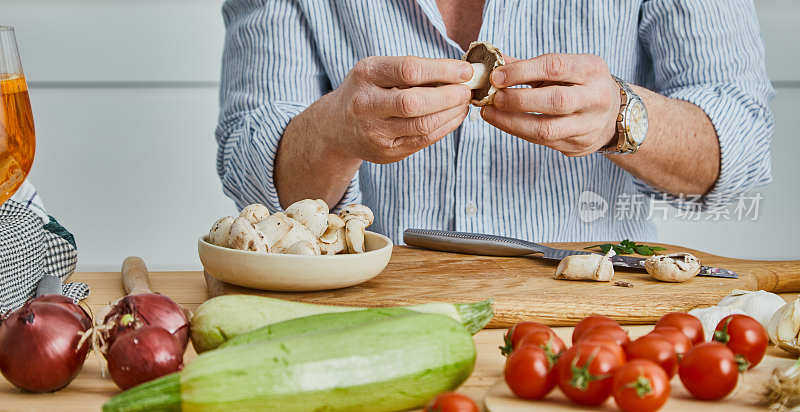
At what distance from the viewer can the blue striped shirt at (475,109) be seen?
1470 mm

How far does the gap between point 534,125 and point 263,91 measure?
659 mm

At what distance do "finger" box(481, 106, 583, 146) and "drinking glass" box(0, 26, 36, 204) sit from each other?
64 cm

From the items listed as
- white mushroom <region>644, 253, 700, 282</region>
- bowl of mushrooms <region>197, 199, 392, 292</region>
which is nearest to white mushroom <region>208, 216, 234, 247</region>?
bowl of mushrooms <region>197, 199, 392, 292</region>

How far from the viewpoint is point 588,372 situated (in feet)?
1.84

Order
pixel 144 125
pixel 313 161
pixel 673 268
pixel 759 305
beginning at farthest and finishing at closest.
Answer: pixel 144 125 < pixel 313 161 < pixel 673 268 < pixel 759 305

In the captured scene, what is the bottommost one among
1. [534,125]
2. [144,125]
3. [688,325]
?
[144,125]

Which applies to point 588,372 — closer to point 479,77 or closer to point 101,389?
point 101,389

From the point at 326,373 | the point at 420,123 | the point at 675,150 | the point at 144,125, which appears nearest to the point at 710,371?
the point at 326,373

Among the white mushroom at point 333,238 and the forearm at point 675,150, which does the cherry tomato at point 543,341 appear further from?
the forearm at point 675,150

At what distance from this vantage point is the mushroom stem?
3.61 feet

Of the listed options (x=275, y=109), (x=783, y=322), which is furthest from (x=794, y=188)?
(x=783, y=322)

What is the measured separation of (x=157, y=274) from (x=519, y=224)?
73 centimetres

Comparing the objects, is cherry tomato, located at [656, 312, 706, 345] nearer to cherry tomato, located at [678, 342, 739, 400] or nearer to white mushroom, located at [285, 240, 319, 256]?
cherry tomato, located at [678, 342, 739, 400]

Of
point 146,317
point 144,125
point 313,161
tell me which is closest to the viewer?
point 146,317
